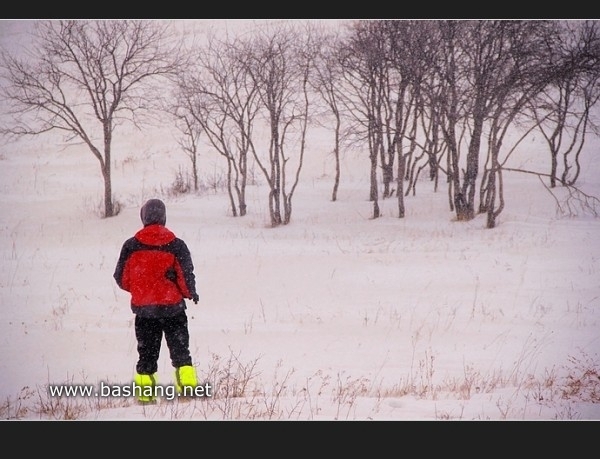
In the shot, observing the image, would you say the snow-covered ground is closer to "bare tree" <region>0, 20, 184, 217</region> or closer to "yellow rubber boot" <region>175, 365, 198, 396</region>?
"yellow rubber boot" <region>175, 365, 198, 396</region>

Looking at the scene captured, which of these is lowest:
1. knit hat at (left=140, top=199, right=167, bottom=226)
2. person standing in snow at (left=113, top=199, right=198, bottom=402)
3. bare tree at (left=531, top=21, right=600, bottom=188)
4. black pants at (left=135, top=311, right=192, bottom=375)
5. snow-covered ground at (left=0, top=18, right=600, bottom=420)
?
snow-covered ground at (left=0, top=18, right=600, bottom=420)

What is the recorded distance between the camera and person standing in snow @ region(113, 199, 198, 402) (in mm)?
5703

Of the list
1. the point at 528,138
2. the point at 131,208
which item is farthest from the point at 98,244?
the point at 528,138

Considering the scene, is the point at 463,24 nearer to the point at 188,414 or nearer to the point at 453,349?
the point at 453,349

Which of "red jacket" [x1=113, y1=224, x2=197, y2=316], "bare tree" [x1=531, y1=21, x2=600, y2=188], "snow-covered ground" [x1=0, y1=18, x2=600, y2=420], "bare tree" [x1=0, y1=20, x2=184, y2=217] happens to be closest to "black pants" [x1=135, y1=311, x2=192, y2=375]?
"red jacket" [x1=113, y1=224, x2=197, y2=316]

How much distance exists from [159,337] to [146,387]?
1.84ft

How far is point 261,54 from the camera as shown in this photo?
22.2 metres

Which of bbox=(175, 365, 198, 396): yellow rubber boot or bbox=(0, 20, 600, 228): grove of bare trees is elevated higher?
bbox=(0, 20, 600, 228): grove of bare trees

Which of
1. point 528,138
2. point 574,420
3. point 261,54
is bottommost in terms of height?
point 574,420

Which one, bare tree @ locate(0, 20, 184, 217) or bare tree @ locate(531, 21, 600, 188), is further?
bare tree @ locate(0, 20, 184, 217)

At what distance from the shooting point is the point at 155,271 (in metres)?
5.75

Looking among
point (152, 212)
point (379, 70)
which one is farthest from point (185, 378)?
point (379, 70)

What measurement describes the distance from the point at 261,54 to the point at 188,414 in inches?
722

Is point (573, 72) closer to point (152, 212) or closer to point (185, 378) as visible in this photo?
point (152, 212)
